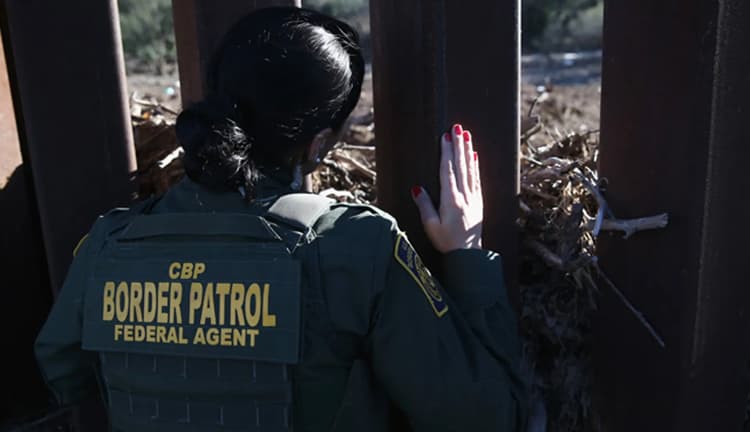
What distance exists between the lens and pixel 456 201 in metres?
1.46

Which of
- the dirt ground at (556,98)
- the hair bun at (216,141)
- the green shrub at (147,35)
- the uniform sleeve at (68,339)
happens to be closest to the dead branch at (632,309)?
the hair bun at (216,141)

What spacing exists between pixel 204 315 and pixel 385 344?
30cm

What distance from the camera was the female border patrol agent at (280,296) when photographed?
128cm

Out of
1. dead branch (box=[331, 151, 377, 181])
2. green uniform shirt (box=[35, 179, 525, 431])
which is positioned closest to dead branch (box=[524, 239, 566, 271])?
green uniform shirt (box=[35, 179, 525, 431])

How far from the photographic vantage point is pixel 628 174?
5.58ft

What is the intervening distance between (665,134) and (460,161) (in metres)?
0.43

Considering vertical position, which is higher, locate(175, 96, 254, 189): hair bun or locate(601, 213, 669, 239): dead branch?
locate(175, 96, 254, 189): hair bun

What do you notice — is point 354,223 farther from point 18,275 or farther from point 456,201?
point 18,275

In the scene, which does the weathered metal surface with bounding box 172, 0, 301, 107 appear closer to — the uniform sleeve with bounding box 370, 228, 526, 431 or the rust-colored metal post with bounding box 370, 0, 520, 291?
the rust-colored metal post with bounding box 370, 0, 520, 291

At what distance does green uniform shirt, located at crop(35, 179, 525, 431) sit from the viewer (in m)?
1.27

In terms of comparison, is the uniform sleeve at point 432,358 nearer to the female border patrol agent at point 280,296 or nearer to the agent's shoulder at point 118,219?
the female border patrol agent at point 280,296

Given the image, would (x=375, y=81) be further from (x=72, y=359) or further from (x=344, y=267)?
(x=72, y=359)

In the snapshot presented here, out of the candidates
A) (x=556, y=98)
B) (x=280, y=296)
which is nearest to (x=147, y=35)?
(x=556, y=98)

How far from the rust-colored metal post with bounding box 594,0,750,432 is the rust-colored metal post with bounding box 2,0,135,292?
3.78 feet
